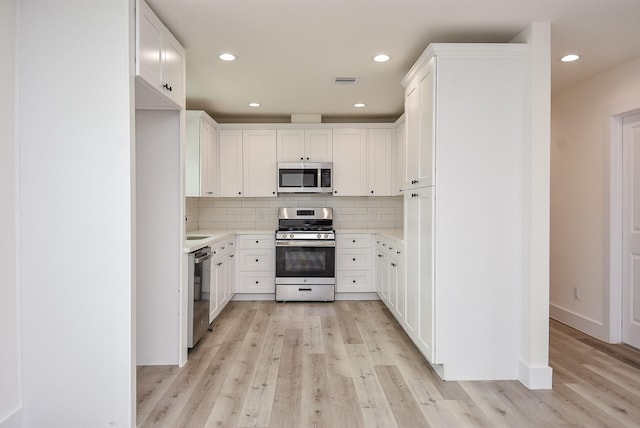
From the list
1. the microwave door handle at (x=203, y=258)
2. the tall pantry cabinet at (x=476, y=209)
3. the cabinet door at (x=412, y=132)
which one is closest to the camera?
the tall pantry cabinet at (x=476, y=209)

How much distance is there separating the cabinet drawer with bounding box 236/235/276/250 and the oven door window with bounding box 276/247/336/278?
0.19 m

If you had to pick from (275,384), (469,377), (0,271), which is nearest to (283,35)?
(0,271)

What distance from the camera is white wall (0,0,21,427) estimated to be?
2.00 meters

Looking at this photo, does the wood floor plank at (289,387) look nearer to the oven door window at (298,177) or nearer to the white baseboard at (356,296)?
the white baseboard at (356,296)

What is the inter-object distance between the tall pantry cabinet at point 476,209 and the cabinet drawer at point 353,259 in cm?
234

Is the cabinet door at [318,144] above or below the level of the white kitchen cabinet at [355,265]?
above

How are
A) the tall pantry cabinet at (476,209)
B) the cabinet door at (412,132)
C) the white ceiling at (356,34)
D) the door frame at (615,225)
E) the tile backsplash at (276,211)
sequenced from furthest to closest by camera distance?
the tile backsplash at (276,211) → the door frame at (615,225) → the cabinet door at (412,132) → the tall pantry cabinet at (476,209) → the white ceiling at (356,34)

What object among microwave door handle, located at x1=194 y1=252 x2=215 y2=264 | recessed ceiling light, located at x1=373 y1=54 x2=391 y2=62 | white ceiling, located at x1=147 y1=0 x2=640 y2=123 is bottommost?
microwave door handle, located at x1=194 y1=252 x2=215 y2=264

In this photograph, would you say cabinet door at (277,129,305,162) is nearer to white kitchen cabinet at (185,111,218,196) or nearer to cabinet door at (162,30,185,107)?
white kitchen cabinet at (185,111,218,196)

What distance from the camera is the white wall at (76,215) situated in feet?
6.89

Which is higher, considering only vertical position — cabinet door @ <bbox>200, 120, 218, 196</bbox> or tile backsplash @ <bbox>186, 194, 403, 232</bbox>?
cabinet door @ <bbox>200, 120, 218, 196</bbox>

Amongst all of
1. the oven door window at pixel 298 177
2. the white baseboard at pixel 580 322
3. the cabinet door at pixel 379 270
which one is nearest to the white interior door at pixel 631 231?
the white baseboard at pixel 580 322

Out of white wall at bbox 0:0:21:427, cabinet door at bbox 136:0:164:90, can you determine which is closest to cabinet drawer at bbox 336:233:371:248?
cabinet door at bbox 136:0:164:90

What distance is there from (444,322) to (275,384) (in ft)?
4.05
